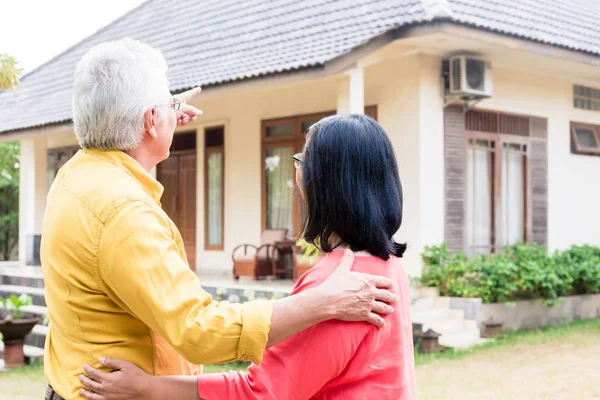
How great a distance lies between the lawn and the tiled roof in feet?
10.6

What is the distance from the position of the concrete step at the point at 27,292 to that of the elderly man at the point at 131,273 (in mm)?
8653

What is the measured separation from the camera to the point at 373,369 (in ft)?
5.56

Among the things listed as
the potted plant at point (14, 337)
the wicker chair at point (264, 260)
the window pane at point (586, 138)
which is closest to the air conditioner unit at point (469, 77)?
the window pane at point (586, 138)

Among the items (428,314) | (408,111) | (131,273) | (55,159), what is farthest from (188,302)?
(55,159)

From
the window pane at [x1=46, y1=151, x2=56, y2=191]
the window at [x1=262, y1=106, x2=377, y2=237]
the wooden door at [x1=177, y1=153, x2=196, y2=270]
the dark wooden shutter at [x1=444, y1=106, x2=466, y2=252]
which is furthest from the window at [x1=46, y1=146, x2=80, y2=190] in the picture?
the dark wooden shutter at [x1=444, y1=106, x2=466, y2=252]

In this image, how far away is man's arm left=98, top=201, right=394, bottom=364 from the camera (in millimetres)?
1572

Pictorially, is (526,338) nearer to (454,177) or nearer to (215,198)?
(454,177)

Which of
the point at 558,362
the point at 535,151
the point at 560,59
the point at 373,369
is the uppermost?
the point at 560,59

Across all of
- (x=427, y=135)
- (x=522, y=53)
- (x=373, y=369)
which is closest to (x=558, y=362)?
(x=427, y=135)

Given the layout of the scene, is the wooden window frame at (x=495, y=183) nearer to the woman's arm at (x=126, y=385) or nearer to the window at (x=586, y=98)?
the window at (x=586, y=98)

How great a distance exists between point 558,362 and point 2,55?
5.39 meters

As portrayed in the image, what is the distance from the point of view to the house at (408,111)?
8617 millimetres

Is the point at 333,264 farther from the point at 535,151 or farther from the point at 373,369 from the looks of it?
the point at 535,151

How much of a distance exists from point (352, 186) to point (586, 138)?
1037 cm
